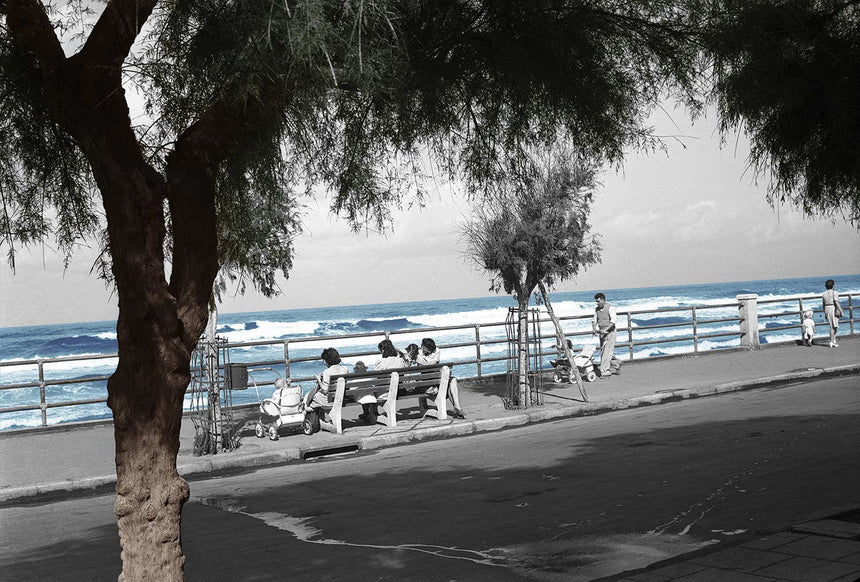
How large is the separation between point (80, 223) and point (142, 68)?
3.52ft

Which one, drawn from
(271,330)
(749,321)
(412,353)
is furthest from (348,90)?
(271,330)

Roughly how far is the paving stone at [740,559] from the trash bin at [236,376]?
29.7 ft

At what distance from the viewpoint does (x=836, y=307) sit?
2431 centimetres

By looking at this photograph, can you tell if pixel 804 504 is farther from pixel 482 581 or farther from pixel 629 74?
pixel 629 74

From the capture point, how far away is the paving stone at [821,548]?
5.56m

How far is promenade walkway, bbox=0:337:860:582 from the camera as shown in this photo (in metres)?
5.74

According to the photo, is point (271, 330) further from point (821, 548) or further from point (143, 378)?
point (143, 378)

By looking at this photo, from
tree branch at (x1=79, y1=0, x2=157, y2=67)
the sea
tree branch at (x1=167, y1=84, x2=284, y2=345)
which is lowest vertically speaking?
the sea

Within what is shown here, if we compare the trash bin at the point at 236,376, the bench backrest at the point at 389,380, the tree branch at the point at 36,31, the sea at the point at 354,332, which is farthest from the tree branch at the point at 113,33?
the sea at the point at 354,332

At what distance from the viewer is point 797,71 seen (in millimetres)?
5711

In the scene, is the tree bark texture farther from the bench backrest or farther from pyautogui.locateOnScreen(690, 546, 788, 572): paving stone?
the bench backrest

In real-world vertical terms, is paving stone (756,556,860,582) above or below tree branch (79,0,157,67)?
below

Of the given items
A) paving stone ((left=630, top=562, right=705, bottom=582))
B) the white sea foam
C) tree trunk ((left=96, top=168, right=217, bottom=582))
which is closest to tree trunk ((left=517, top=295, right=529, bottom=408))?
paving stone ((left=630, top=562, right=705, bottom=582))

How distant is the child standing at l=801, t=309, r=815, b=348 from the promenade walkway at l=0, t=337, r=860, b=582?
149cm
